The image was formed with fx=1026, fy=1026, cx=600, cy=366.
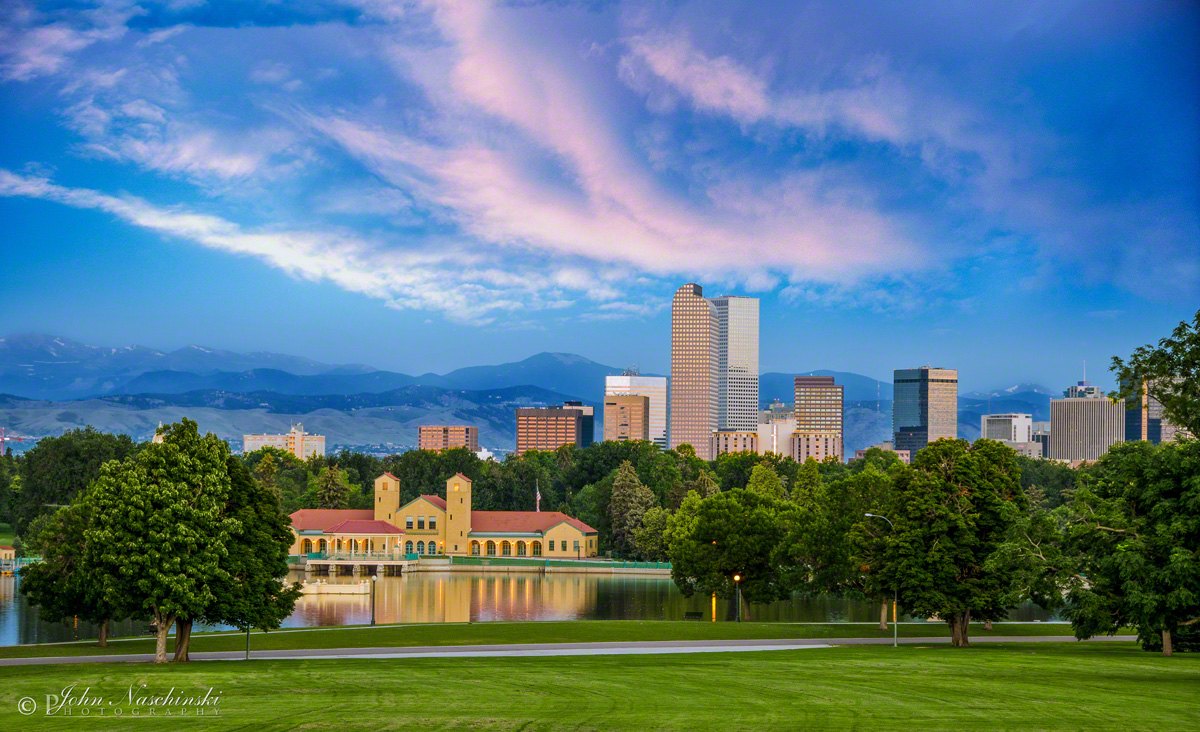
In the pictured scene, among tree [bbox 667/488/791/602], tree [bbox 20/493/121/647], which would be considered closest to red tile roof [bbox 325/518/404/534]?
tree [bbox 667/488/791/602]

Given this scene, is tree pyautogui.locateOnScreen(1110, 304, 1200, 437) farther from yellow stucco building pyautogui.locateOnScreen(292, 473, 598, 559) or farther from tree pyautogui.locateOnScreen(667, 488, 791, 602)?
yellow stucco building pyautogui.locateOnScreen(292, 473, 598, 559)

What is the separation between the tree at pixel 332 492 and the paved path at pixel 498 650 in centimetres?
9788

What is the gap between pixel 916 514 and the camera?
148ft

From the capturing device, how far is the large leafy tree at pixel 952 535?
4397 centimetres

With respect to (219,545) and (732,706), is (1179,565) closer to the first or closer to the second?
(732,706)

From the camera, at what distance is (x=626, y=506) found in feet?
406

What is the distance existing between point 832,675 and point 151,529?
22.7m

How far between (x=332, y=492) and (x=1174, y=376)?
11534 cm

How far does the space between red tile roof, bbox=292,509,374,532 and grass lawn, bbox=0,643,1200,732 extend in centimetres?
8915

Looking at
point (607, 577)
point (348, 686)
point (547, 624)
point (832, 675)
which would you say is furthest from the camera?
point (607, 577)

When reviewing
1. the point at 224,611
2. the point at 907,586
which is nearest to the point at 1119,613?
the point at 907,586

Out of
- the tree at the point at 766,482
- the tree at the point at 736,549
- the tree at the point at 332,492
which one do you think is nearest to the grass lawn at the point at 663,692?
the tree at the point at 736,549

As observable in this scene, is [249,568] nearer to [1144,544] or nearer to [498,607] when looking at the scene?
[1144,544]

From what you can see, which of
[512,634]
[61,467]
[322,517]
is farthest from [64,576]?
[322,517]
